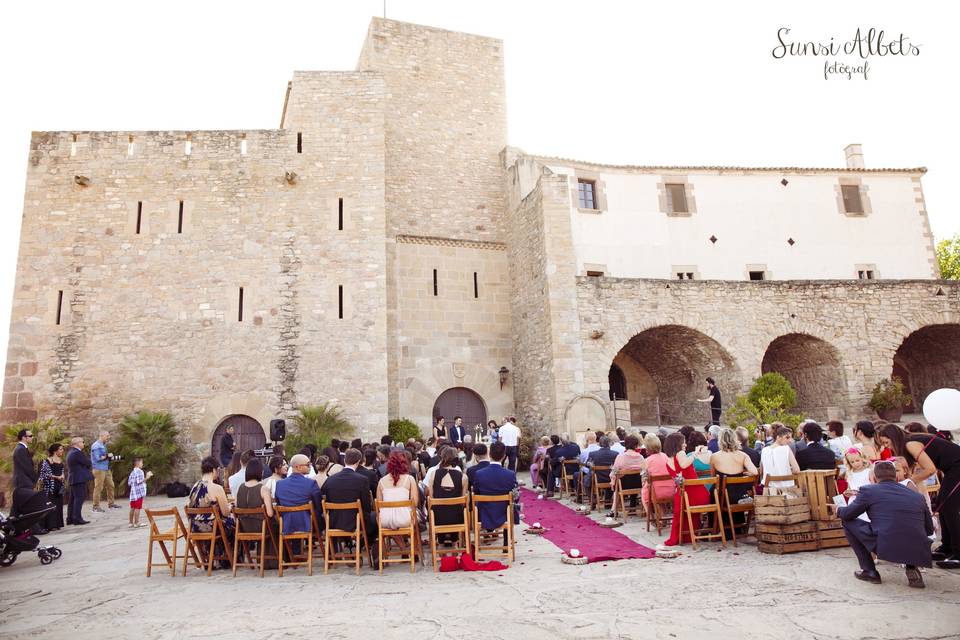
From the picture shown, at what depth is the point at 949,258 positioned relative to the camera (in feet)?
91.9

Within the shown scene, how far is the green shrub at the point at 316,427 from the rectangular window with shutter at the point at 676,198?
11.4 metres

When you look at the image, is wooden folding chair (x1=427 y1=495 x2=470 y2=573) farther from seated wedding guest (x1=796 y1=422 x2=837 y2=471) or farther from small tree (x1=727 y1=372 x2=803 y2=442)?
small tree (x1=727 y1=372 x2=803 y2=442)

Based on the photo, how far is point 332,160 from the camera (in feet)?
49.1

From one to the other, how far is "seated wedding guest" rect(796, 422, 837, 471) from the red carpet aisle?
1.73 metres

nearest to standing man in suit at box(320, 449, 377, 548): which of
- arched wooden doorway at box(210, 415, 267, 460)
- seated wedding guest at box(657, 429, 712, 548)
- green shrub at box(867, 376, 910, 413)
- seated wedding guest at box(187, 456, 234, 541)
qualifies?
seated wedding guest at box(187, 456, 234, 541)

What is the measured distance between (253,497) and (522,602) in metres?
2.79

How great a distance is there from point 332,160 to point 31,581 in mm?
10985

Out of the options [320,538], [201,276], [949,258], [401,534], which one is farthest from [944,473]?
[949,258]

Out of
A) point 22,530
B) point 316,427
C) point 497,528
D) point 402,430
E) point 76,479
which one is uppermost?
point 316,427

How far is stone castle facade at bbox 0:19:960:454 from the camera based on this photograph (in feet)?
44.7

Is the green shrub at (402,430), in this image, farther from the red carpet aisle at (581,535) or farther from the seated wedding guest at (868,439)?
the seated wedding guest at (868,439)

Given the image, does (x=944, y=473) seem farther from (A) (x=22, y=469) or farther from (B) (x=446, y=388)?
(B) (x=446, y=388)

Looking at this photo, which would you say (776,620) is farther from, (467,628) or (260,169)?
(260,169)

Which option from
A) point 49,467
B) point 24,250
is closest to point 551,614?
point 49,467
